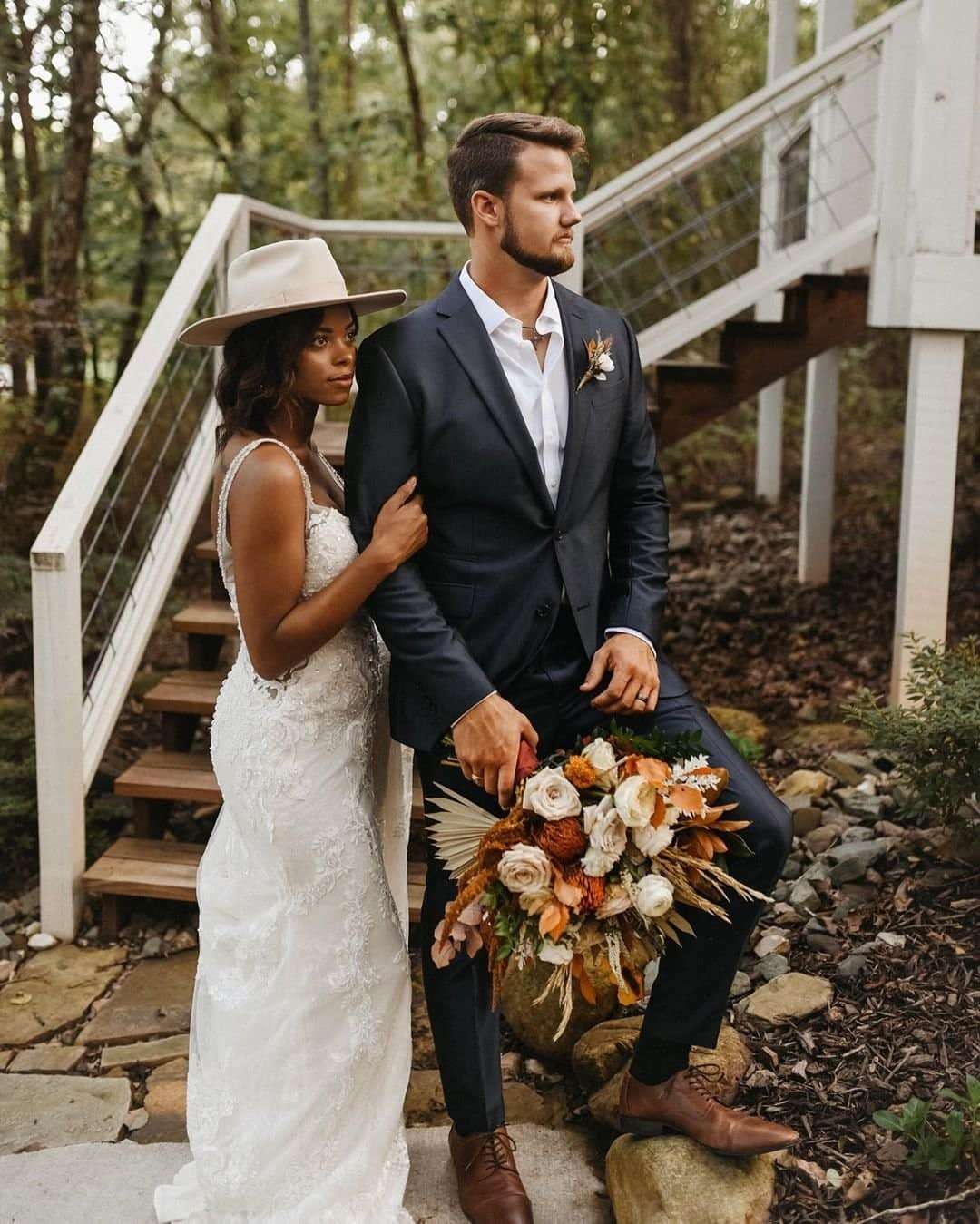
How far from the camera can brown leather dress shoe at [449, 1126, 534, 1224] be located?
9.57 ft

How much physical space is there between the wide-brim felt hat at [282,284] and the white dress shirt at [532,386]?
29 cm

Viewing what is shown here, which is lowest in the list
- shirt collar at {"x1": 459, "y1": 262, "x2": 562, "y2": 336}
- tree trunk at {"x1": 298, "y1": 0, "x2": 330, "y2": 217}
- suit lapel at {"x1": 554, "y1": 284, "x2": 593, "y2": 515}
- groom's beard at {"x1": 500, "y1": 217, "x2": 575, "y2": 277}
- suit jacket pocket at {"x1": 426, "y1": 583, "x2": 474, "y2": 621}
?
suit jacket pocket at {"x1": 426, "y1": 583, "x2": 474, "y2": 621}

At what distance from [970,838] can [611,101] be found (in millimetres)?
8967

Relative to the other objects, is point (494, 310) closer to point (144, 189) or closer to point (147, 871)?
point (147, 871)

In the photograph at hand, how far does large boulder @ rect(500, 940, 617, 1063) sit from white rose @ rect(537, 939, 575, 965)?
4.04 feet

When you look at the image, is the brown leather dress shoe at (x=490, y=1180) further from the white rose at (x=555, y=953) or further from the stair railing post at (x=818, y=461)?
the stair railing post at (x=818, y=461)

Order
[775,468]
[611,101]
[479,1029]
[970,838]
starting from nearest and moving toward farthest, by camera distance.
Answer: [479,1029] → [970,838] → [775,468] → [611,101]

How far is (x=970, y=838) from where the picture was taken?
13.3ft

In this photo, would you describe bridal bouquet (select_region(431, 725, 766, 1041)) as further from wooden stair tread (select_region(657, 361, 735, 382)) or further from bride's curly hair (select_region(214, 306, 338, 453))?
wooden stair tread (select_region(657, 361, 735, 382))

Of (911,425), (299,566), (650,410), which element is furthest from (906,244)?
(299,566)

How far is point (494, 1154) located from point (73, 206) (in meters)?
5.88

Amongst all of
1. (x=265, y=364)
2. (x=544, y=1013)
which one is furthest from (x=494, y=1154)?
(x=265, y=364)

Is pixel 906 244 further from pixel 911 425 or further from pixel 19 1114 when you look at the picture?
pixel 19 1114

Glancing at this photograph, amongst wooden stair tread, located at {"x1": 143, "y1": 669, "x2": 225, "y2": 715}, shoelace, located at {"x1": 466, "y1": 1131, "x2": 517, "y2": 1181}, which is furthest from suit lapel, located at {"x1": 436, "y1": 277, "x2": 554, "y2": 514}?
wooden stair tread, located at {"x1": 143, "y1": 669, "x2": 225, "y2": 715}
